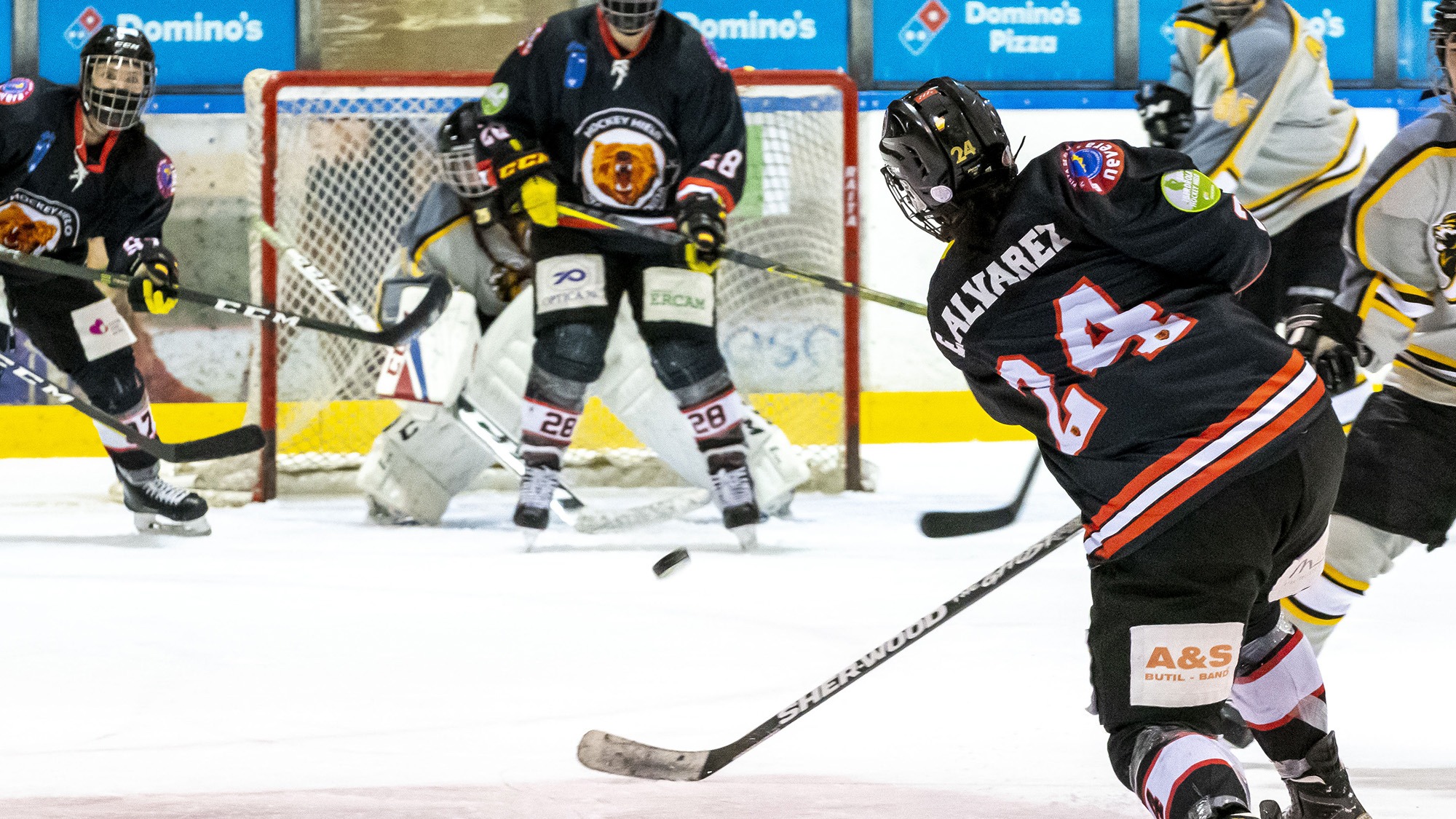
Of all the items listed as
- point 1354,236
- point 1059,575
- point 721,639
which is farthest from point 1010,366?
point 1059,575

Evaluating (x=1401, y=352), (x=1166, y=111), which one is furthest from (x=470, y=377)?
(x=1401, y=352)

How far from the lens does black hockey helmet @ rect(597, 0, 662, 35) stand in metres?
3.15

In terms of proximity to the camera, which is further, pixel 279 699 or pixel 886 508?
pixel 886 508

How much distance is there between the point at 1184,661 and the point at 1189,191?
1.36 feet

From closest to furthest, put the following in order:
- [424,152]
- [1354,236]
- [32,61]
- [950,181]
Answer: [950,181] < [1354,236] < [424,152] < [32,61]

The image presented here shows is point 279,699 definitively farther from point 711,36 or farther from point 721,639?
point 711,36

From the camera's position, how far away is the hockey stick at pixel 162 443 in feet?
11.4

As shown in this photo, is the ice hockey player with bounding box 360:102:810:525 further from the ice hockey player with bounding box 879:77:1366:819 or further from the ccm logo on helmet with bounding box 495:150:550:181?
the ice hockey player with bounding box 879:77:1366:819

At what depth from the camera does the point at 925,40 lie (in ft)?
18.2

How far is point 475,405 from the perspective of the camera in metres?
3.88

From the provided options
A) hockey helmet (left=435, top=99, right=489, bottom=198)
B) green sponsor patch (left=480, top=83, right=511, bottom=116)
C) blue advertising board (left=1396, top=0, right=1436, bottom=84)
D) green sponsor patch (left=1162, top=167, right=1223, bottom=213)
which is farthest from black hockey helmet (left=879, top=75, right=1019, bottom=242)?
blue advertising board (left=1396, top=0, right=1436, bottom=84)

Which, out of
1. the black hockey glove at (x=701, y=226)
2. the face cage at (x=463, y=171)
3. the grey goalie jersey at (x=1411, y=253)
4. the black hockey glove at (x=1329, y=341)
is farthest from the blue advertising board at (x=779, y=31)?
the black hockey glove at (x=1329, y=341)

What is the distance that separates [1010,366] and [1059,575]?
1759 millimetres

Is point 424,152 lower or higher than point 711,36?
lower
